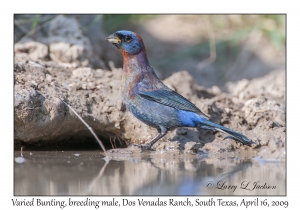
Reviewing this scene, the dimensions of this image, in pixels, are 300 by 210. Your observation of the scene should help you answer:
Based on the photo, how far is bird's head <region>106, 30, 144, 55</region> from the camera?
6.46 meters

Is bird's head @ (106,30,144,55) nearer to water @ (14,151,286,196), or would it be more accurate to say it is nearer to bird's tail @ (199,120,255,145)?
bird's tail @ (199,120,255,145)

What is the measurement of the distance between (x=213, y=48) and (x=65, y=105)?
411cm

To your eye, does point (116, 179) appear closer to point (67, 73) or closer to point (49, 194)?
point (49, 194)

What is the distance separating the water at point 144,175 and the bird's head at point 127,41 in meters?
1.35

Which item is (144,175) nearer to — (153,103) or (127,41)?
(153,103)

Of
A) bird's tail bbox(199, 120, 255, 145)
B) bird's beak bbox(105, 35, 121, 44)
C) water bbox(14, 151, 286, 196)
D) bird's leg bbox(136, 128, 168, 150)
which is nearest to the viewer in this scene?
water bbox(14, 151, 286, 196)

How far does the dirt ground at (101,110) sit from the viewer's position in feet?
20.5

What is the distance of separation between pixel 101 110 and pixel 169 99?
95 centimetres

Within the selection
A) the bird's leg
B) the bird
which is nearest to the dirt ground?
the bird's leg

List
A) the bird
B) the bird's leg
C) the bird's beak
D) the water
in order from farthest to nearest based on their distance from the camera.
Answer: the bird's beak → the bird's leg → the bird → the water

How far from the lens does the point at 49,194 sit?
166 inches

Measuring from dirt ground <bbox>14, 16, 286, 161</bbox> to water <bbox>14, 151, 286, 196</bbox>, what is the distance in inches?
16.2

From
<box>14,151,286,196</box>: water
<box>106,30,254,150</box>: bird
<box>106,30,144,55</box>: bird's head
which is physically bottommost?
<box>14,151,286,196</box>: water
